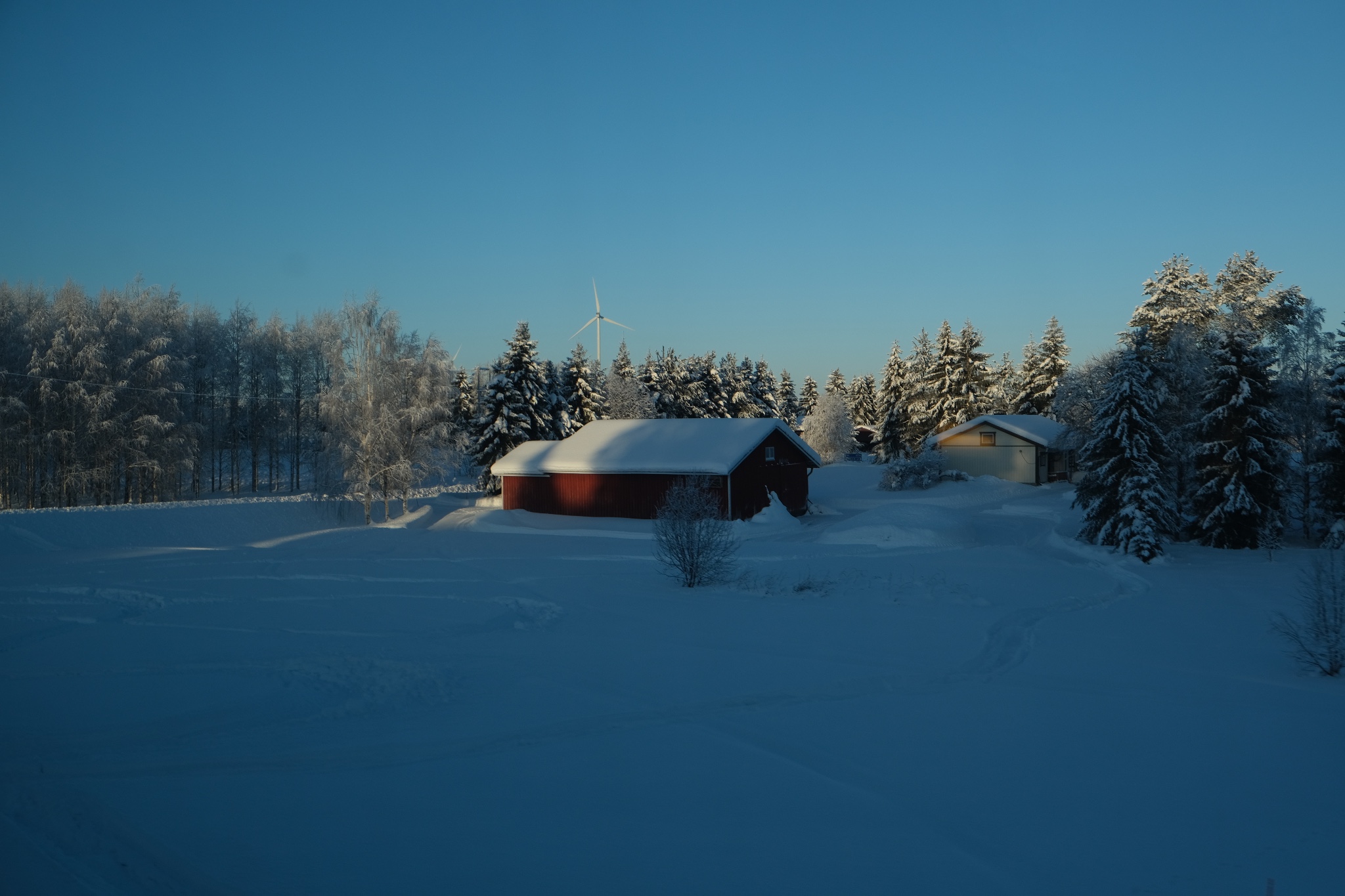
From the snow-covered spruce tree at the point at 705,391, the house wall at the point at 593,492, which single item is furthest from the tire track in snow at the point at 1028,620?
the snow-covered spruce tree at the point at 705,391

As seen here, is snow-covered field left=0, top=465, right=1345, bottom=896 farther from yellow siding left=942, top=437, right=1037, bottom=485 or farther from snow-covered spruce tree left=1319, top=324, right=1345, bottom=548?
yellow siding left=942, top=437, right=1037, bottom=485

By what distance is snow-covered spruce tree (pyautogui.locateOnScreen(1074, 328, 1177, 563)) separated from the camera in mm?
22766

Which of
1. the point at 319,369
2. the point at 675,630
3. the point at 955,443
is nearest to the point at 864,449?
the point at 955,443

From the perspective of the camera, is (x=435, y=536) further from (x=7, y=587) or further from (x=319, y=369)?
(x=319, y=369)

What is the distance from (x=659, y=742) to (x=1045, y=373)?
172 ft

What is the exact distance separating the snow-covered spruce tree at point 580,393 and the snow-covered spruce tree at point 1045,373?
28.7 meters

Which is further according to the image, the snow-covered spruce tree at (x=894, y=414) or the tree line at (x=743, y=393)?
the snow-covered spruce tree at (x=894, y=414)

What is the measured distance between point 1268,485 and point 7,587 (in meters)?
33.0

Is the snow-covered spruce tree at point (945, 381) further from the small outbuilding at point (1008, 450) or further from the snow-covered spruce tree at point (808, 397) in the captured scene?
the snow-covered spruce tree at point (808, 397)

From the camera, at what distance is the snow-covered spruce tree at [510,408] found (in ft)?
130

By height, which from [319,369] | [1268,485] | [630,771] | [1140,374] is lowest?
[630,771]

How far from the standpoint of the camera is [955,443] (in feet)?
157

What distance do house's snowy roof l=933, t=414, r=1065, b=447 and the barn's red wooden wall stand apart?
16.1 meters

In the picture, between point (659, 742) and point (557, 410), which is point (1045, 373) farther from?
point (659, 742)
